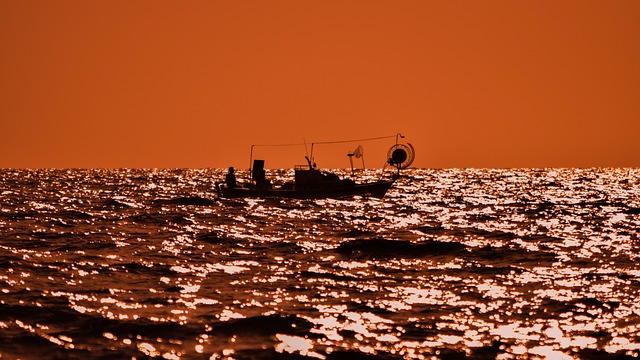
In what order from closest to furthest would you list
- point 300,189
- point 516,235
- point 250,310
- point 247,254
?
point 250,310, point 247,254, point 516,235, point 300,189

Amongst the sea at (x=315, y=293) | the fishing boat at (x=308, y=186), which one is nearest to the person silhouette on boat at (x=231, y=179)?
the fishing boat at (x=308, y=186)

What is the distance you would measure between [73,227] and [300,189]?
117 ft

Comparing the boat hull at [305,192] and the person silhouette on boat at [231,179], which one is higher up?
the person silhouette on boat at [231,179]

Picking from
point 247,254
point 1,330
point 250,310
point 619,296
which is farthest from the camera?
point 247,254

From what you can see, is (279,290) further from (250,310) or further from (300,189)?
(300,189)

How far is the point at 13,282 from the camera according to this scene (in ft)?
72.3

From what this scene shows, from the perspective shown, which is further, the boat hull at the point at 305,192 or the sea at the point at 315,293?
the boat hull at the point at 305,192

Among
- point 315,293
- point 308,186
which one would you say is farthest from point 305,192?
point 315,293

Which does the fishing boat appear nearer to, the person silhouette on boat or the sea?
the person silhouette on boat

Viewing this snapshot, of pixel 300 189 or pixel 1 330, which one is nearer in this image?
pixel 1 330

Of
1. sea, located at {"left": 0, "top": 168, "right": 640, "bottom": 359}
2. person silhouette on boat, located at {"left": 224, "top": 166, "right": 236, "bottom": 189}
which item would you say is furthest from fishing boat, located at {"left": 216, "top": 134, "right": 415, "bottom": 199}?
sea, located at {"left": 0, "top": 168, "right": 640, "bottom": 359}

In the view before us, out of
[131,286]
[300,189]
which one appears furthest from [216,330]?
[300,189]

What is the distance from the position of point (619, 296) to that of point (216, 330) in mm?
11267

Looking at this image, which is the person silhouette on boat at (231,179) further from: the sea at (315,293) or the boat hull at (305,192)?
the sea at (315,293)
